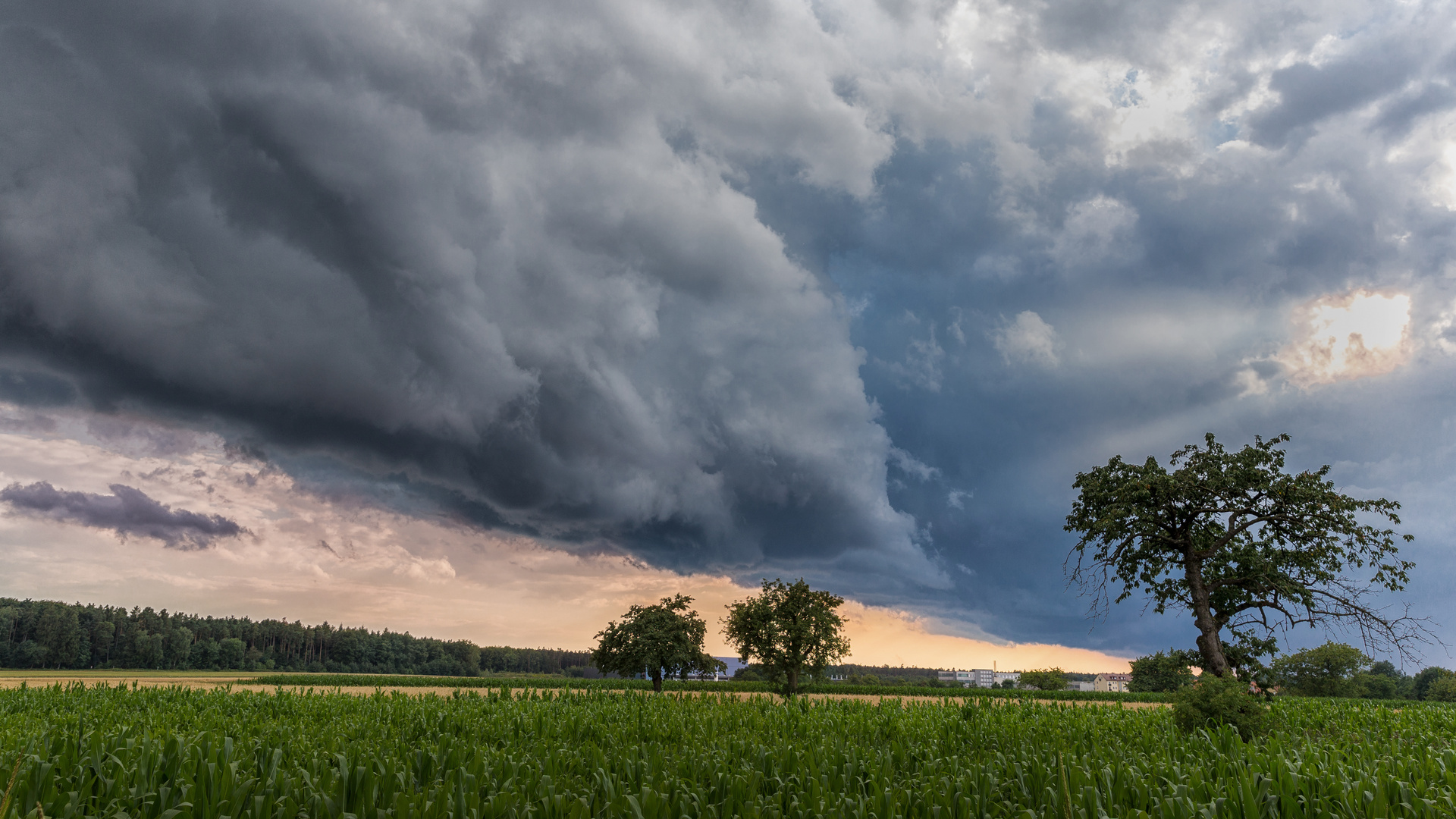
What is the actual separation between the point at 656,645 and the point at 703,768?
42063 mm

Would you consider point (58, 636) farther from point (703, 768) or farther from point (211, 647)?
point (703, 768)

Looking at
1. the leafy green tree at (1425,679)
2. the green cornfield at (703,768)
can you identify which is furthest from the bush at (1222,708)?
the leafy green tree at (1425,679)

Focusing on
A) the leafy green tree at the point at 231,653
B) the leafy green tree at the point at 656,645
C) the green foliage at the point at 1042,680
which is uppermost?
the leafy green tree at the point at 656,645

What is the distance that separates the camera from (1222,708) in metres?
16.3

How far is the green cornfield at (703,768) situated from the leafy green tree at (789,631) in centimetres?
3176

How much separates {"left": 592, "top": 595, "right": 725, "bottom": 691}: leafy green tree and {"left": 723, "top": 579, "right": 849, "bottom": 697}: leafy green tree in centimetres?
297

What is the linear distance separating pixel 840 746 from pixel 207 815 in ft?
30.2

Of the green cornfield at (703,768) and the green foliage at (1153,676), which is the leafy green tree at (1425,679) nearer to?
the green foliage at (1153,676)

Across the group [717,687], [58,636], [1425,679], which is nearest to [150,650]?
[58,636]

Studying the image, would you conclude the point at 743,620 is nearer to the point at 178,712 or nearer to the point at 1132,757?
the point at 178,712

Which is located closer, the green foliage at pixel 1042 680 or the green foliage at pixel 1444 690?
the green foliage at pixel 1444 690

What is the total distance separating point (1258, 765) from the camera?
10.9m

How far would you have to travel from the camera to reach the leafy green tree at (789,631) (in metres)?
49.5

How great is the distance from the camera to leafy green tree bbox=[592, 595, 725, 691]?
49844mm
